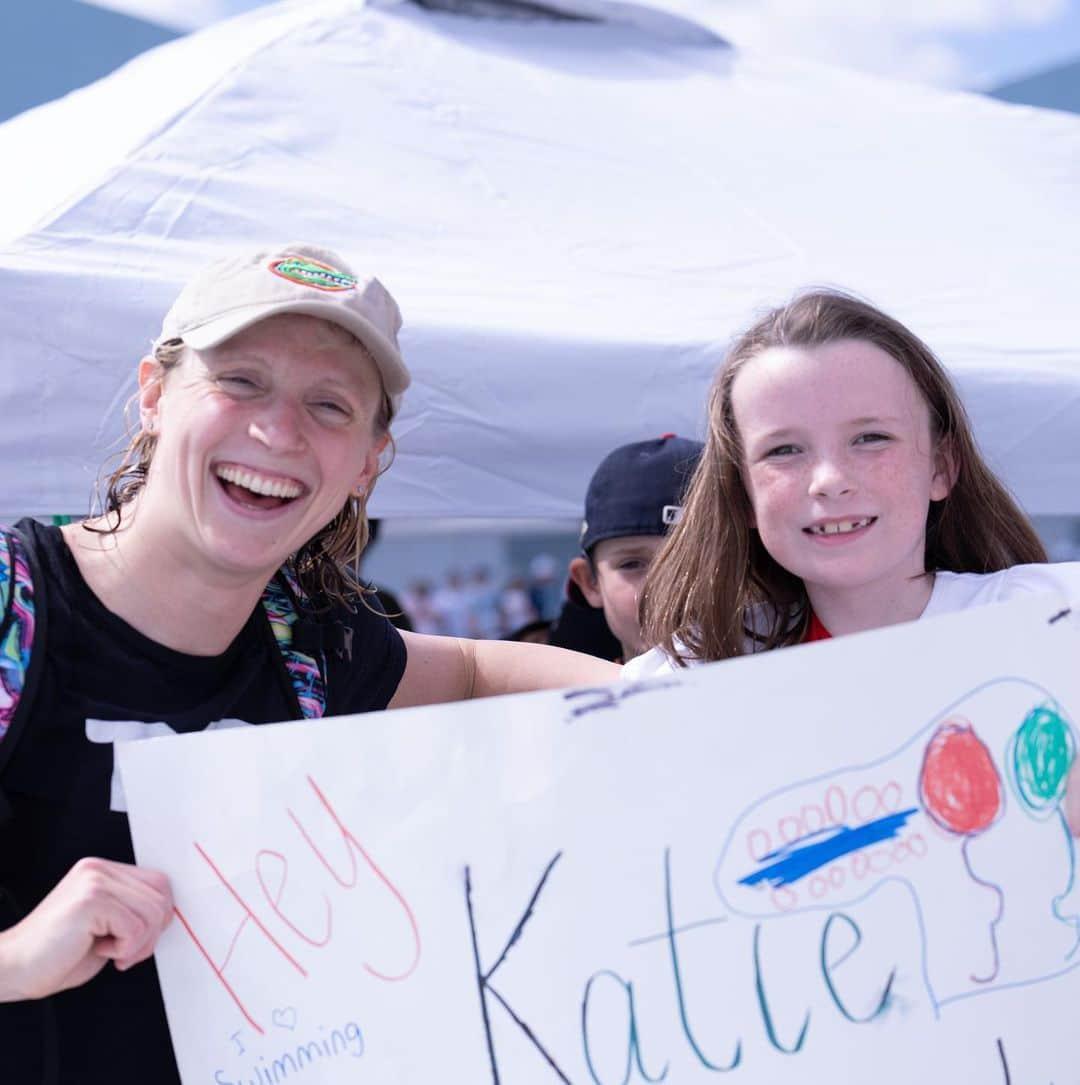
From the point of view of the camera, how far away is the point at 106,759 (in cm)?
124

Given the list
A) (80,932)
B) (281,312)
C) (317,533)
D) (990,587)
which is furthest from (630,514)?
(80,932)

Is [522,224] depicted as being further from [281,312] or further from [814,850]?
[814,850]

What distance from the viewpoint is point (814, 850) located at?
1.15 metres

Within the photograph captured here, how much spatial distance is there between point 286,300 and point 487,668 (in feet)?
1.84

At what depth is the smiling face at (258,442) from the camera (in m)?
1.27

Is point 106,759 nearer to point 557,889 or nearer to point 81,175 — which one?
point 557,889

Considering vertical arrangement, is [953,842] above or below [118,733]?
below

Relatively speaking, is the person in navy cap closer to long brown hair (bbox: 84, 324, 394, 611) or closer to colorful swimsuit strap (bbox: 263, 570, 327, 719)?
long brown hair (bbox: 84, 324, 394, 611)

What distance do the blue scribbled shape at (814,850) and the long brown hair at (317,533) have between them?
0.59m

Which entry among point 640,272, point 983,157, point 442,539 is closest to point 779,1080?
point 640,272

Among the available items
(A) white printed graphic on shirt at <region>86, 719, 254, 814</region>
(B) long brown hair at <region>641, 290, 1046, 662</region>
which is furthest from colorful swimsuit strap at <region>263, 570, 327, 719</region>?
(B) long brown hair at <region>641, 290, 1046, 662</region>

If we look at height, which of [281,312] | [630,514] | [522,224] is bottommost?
[281,312]

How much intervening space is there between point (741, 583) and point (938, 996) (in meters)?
0.52

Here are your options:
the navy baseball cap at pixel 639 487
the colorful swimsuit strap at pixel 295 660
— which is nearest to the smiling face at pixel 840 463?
the colorful swimsuit strap at pixel 295 660
